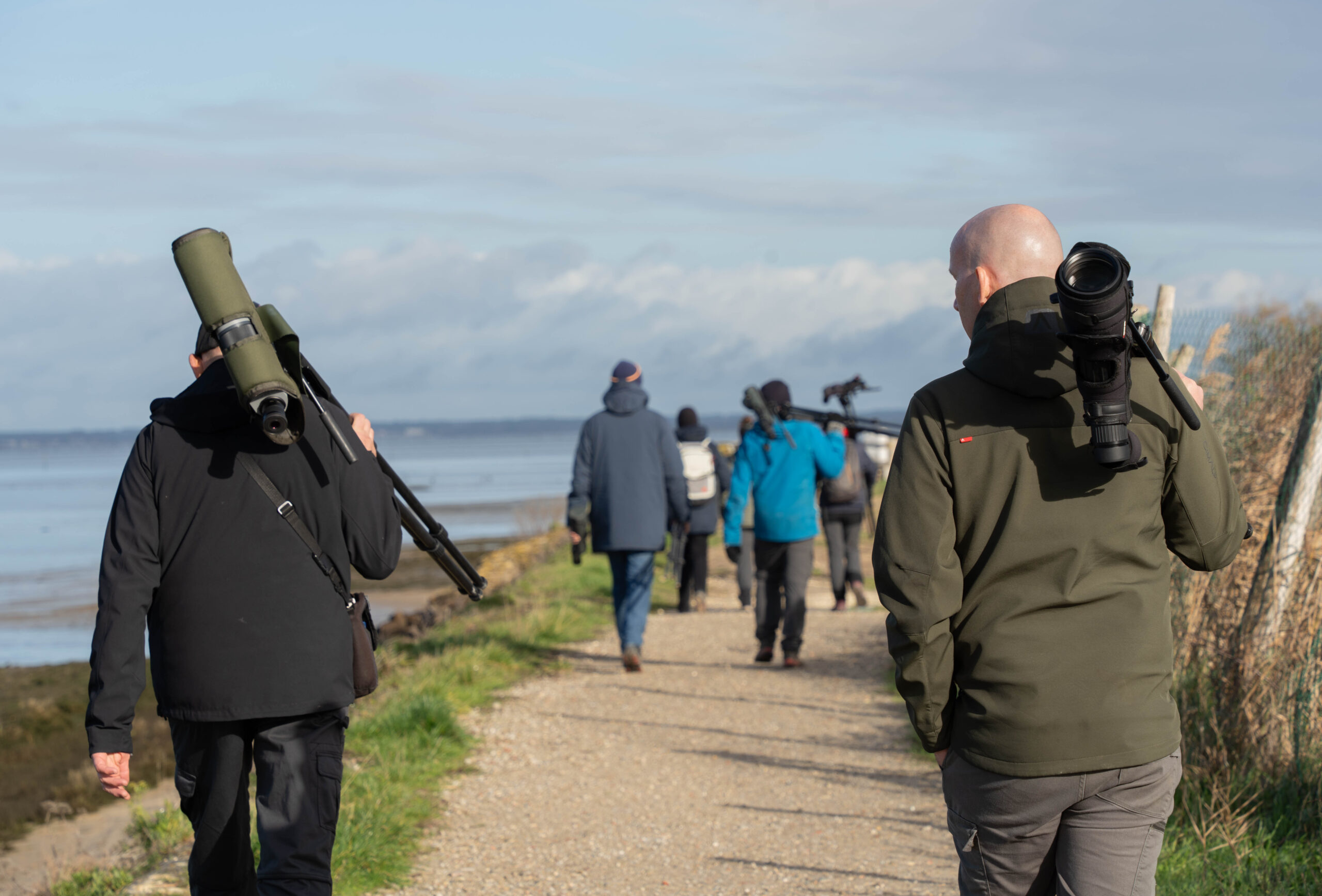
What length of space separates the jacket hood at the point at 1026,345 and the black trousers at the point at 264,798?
204cm

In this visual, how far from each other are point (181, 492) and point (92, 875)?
2801mm

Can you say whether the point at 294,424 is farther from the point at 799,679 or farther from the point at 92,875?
the point at 799,679

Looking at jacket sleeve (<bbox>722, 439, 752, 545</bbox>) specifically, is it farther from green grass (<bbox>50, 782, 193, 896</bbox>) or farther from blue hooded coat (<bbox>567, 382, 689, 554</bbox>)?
green grass (<bbox>50, 782, 193, 896</bbox>)

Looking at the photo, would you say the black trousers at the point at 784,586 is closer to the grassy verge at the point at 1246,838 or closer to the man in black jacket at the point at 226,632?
the grassy verge at the point at 1246,838

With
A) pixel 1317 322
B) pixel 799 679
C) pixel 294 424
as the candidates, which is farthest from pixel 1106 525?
pixel 799 679

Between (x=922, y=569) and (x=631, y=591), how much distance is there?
262 inches

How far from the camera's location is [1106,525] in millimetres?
2426

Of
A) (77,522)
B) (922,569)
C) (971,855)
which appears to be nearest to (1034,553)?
(922,569)

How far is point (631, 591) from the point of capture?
9031 mm

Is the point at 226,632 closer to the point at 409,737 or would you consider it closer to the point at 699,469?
the point at 409,737

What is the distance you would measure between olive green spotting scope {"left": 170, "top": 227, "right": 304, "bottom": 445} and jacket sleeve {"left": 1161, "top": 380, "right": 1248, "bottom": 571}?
2077mm

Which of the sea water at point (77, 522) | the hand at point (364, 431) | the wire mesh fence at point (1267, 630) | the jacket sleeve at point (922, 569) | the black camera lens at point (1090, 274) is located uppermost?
the black camera lens at point (1090, 274)

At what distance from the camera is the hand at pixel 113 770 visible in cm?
317

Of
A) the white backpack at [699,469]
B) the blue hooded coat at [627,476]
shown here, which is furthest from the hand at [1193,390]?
the white backpack at [699,469]
